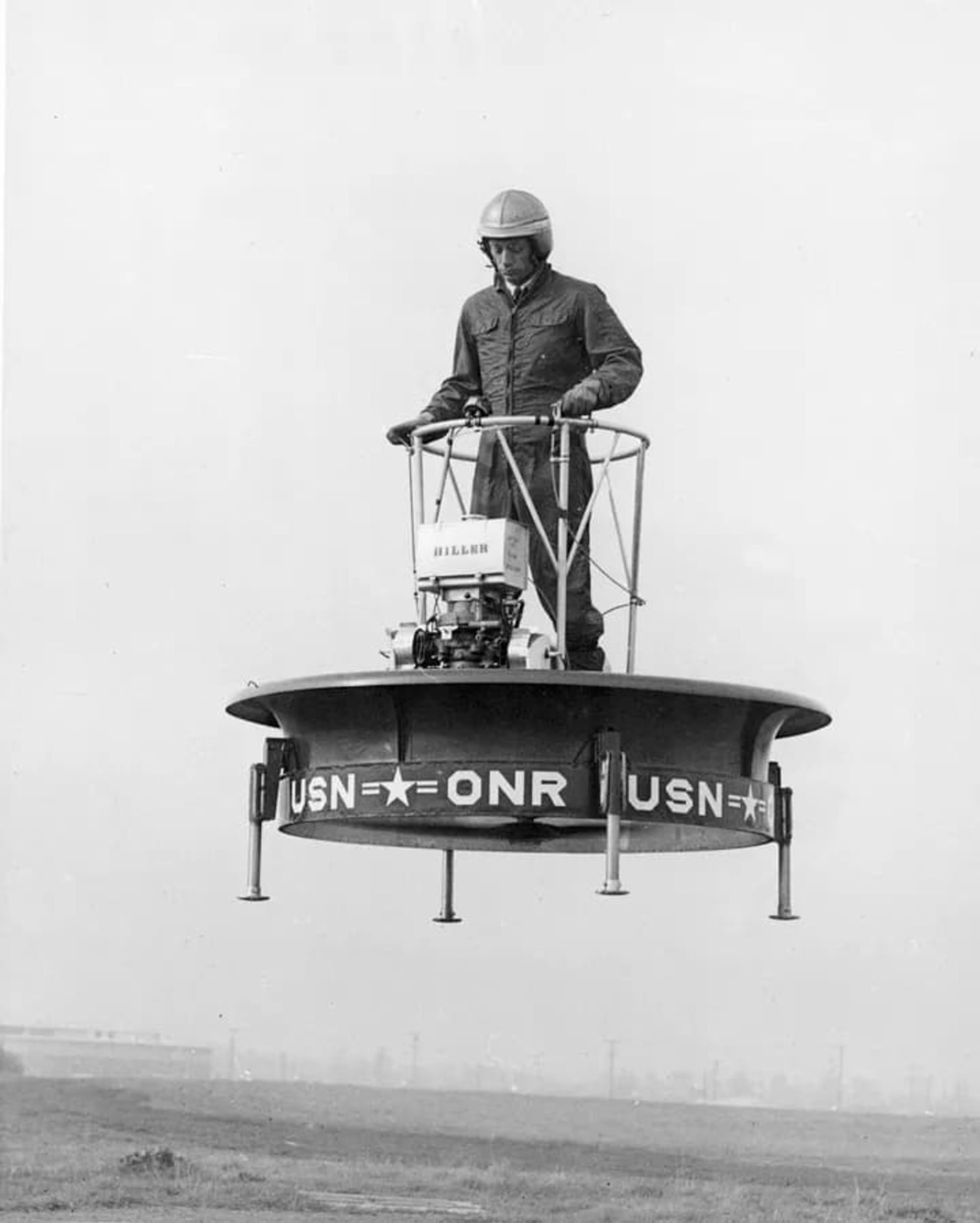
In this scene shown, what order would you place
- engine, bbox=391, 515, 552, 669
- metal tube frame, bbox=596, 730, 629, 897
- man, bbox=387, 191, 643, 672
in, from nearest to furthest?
metal tube frame, bbox=596, 730, 629, 897, engine, bbox=391, 515, 552, 669, man, bbox=387, 191, 643, 672

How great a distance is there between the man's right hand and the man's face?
103 cm

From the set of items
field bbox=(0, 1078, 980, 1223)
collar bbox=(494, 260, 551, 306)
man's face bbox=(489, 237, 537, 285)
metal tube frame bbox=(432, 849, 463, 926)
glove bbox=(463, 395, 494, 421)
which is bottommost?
field bbox=(0, 1078, 980, 1223)

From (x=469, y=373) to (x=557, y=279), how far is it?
0.85m

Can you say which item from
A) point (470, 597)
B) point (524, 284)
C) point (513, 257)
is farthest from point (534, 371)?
point (470, 597)

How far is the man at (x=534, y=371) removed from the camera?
13.3 m

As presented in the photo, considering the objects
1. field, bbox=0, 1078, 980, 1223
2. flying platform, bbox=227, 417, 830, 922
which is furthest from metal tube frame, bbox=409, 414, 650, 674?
field, bbox=0, 1078, 980, 1223

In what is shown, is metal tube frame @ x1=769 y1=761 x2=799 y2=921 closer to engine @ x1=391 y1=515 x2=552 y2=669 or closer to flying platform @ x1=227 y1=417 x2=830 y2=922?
flying platform @ x1=227 y1=417 x2=830 y2=922

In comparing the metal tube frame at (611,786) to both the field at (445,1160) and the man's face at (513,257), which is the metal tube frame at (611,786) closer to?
the man's face at (513,257)

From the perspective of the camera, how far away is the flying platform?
39.5ft

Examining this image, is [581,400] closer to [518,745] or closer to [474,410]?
[474,410]

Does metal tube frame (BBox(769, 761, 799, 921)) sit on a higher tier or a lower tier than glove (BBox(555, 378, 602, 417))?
lower

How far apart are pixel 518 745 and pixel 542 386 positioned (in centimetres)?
268

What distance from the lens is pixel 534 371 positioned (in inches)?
540

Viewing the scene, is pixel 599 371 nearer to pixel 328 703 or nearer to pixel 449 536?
pixel 449 536
